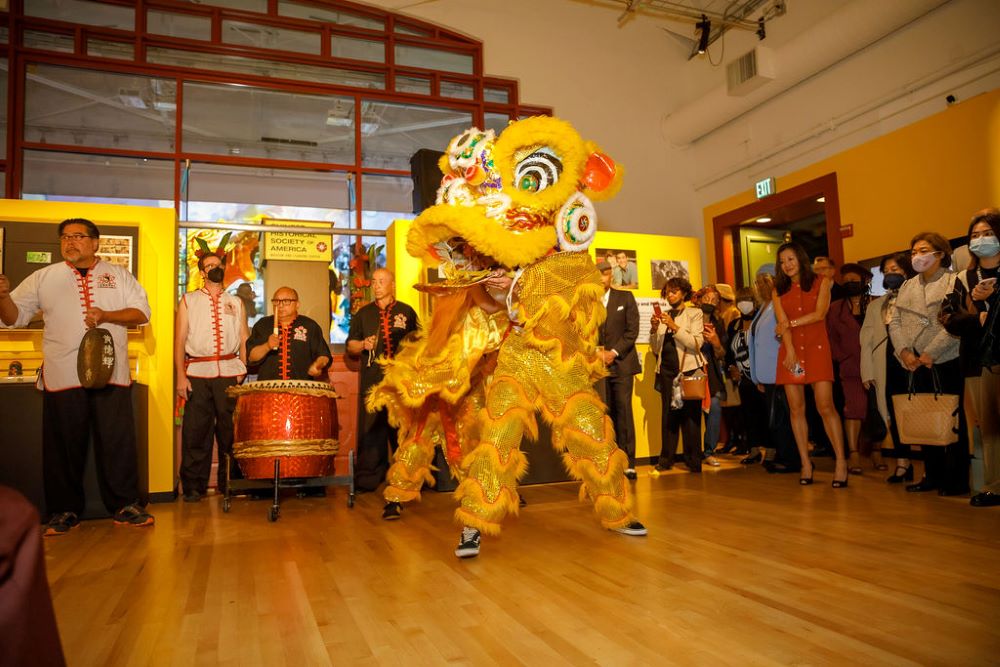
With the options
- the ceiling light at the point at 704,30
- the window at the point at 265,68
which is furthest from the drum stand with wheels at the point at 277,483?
the ceiling light at the point at 704,30

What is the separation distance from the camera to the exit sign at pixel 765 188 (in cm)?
766

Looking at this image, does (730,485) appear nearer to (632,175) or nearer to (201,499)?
(201,499)

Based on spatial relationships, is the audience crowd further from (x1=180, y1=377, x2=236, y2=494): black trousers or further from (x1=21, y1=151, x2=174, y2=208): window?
(x1=21, y1=151, x2=174, y2=208): window

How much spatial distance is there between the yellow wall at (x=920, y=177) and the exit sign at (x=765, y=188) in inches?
22.0

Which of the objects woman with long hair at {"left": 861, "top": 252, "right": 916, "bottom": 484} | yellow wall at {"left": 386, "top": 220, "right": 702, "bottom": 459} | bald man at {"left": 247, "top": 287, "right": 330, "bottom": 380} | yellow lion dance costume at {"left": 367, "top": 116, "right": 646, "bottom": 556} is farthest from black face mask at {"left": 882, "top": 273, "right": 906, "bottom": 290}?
bald man at {"left": 247, "top": 287, "right": 330, "bottom": 380}

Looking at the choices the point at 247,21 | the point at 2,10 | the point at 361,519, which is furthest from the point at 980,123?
the point at 2,10

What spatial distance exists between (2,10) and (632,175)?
7.27 meters

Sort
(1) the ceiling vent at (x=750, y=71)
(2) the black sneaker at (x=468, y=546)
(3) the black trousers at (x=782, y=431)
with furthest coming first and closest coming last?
(1) the ceiling vent at (x=750, y=71)
(3) the black trousers at (x=782, y=431)
(2) the black sneaker at (x=468, y=546)

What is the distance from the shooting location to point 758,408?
5.82 meters

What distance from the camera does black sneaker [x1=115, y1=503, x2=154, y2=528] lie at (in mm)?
3662

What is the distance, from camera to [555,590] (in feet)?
6.98

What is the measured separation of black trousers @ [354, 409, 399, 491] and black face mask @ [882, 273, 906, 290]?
346 cm

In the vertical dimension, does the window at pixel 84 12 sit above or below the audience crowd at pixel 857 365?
above

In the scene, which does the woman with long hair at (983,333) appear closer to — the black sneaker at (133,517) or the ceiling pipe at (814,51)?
A: the ceiling pipe at (814,51)
